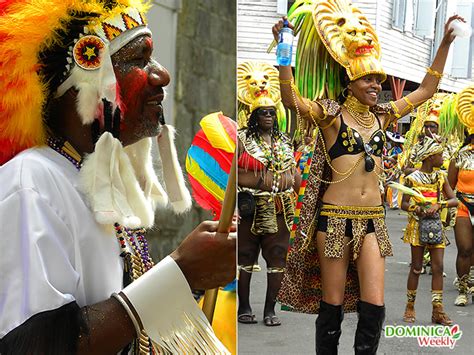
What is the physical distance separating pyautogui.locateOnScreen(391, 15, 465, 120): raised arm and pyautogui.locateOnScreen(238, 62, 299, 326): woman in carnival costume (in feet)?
1.95

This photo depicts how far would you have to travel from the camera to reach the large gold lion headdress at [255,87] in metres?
2.92

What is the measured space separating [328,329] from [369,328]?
0.62 feet

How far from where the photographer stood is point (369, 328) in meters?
3.05

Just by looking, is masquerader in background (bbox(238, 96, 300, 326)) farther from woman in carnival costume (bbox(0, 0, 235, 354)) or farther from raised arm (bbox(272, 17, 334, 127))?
woman in carnival costume (bbox(0, 0, 235, 354))

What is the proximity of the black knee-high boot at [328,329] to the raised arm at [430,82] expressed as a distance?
976 millimetres

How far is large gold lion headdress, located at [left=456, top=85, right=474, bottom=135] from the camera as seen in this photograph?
322cm

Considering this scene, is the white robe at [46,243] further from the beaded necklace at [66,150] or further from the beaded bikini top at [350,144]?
the beaded bikini top at [350,144]

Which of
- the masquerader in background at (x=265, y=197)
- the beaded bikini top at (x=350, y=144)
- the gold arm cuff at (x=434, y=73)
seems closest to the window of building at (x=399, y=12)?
the gold arm cuff at (x=434, y=73)

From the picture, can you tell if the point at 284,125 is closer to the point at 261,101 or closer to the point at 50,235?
the point at 261,101

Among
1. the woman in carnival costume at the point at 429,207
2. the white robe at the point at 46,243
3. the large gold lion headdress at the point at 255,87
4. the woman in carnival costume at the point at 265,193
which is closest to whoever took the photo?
the white robe at the point at 46,243

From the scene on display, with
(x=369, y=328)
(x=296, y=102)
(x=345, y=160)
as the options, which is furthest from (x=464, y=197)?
(x=296, y=102)

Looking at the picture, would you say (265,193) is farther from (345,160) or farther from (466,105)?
(466,105)

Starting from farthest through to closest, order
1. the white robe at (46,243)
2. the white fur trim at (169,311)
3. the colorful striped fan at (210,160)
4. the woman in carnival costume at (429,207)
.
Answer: the woman in carnival costume at (429,207), the colorful striped fan at (210,160), the white fur trim at (169,311), the white robe at (46,243)

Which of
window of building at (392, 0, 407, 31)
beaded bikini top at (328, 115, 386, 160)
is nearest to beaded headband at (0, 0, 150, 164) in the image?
window of building at (392, 0, 407, 31)
